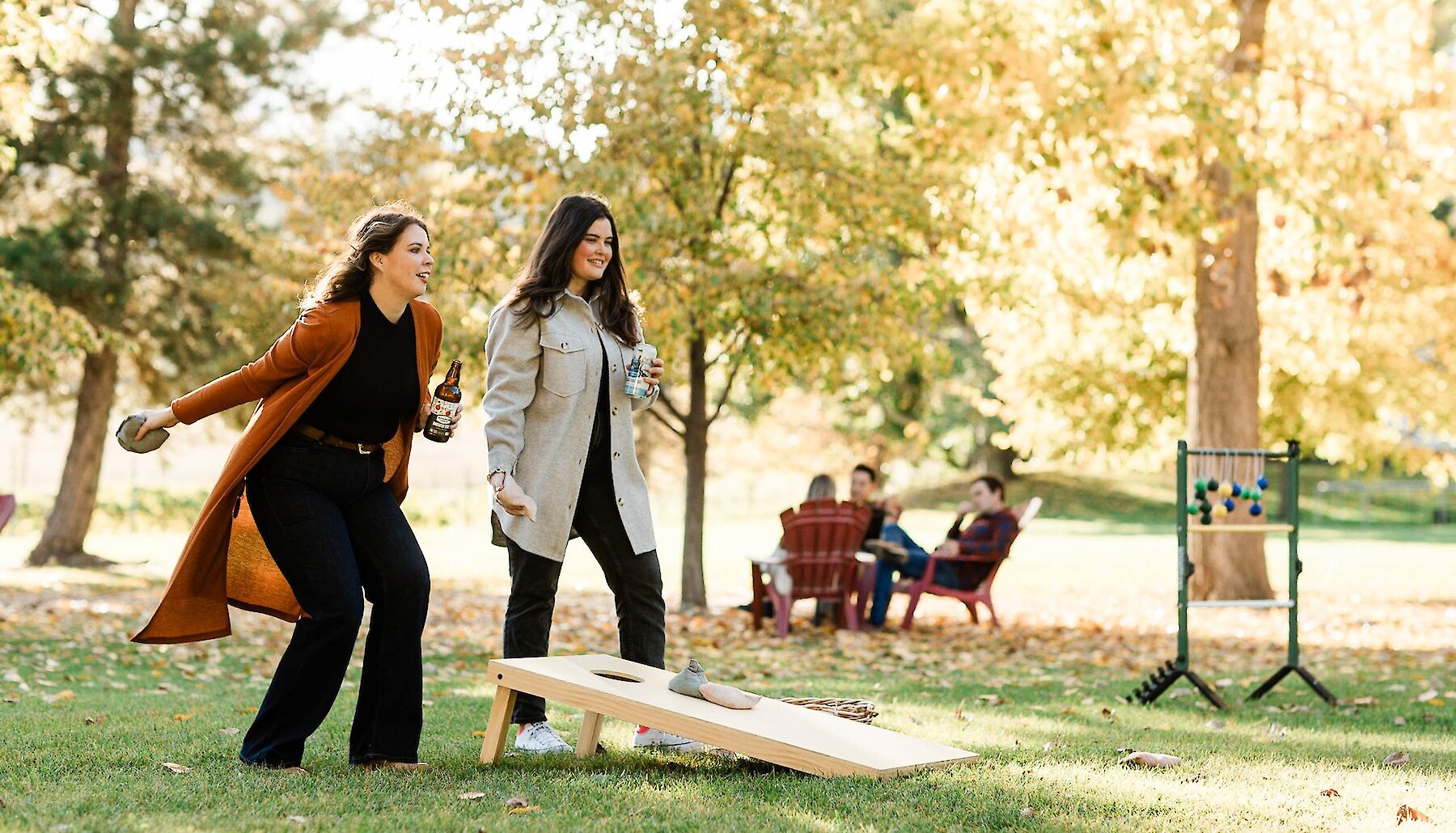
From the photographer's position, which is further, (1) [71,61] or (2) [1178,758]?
(1) [71,61]

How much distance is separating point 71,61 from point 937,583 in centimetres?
1305

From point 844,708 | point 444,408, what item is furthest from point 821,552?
point 444,408

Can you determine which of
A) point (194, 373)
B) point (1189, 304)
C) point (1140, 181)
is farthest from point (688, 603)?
point (194, 373)

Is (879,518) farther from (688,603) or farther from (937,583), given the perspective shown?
(688,603)

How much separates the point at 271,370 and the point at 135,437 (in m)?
0.46

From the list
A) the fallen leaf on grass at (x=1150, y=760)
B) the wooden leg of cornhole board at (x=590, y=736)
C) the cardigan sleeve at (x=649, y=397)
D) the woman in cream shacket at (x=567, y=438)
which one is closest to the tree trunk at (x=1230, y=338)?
the fallen leaf on grass at (x=1150, y=760)

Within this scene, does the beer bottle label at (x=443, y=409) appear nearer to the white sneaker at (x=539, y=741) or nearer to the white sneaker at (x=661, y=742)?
the white sneaker at (x=539, y=741)

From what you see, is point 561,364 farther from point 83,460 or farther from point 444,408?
point 83,460

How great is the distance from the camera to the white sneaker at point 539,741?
5109 mm

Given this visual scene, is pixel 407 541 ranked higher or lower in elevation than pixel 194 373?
lower

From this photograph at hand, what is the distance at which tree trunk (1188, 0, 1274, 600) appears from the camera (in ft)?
41.6

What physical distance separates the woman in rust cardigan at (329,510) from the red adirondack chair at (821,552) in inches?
231

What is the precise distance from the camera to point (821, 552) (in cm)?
1064

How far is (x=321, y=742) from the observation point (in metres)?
5.40
